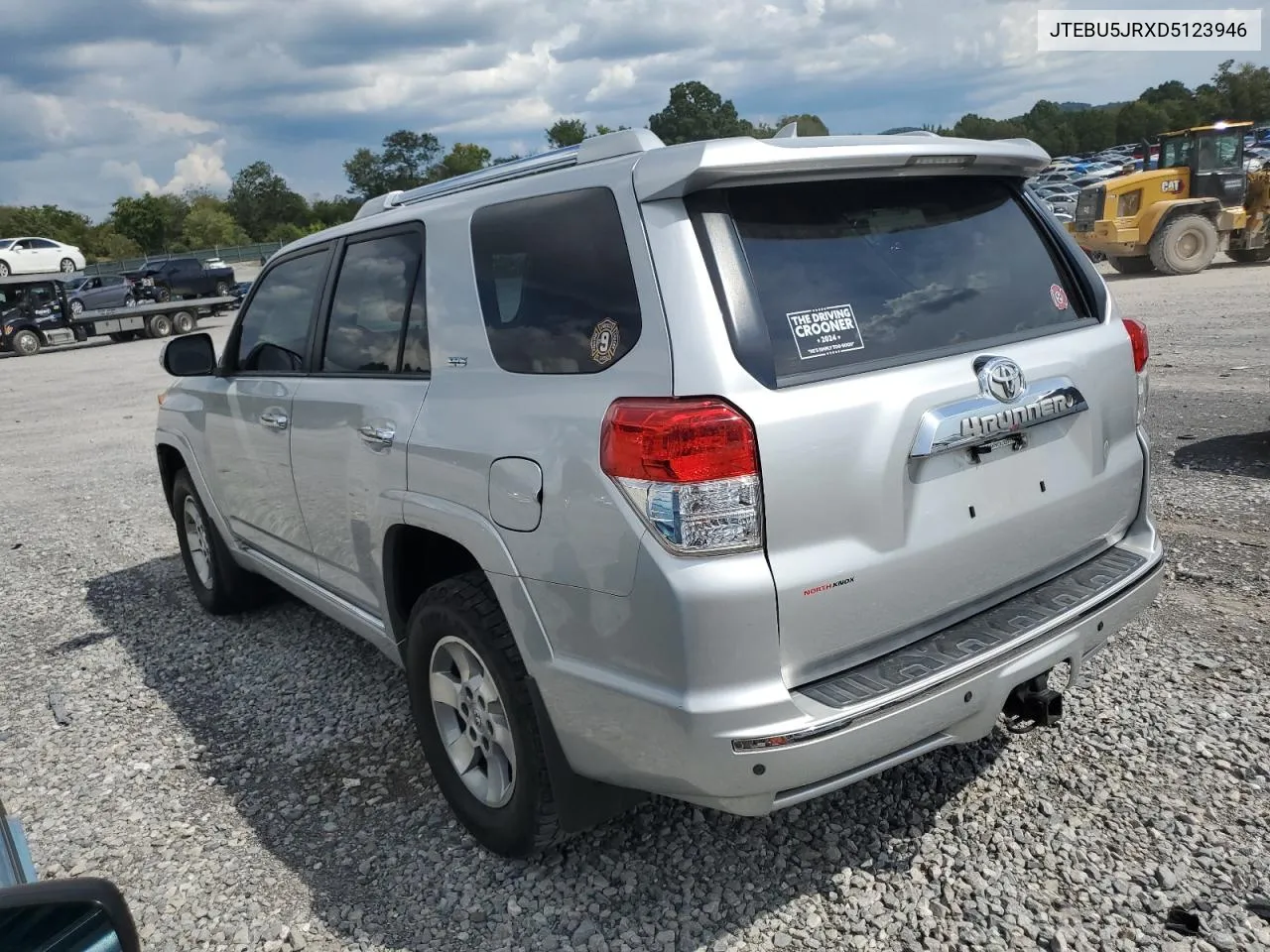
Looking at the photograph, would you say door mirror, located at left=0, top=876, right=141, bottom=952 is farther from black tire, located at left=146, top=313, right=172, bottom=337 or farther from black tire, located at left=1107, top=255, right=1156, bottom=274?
black tire, located at left=146, top=313, right=172, bottom=337

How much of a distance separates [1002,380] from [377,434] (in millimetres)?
1912

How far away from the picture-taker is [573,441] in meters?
2.39

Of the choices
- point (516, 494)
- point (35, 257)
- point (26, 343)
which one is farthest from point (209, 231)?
point (516, 494)

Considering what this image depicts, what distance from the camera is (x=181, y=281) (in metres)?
30.5

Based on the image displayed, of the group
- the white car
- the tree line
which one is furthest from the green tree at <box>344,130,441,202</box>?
the white car

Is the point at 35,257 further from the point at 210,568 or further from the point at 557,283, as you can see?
the point at 557,283

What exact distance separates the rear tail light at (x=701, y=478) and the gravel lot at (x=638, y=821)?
3.76ft

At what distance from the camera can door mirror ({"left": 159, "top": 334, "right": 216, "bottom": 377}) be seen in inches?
180

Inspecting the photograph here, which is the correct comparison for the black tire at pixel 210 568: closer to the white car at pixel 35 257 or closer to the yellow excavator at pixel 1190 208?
the yellow excavator at pixel 1190 208

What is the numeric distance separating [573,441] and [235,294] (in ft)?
107

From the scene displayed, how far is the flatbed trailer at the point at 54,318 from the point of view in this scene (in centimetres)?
2783

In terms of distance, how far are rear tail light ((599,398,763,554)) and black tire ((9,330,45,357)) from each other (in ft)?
103

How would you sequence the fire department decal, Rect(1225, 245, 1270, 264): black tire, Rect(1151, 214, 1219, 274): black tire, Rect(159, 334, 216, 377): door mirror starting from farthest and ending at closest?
Rect(1225, 245, 1270, 264): black tire, Rect(1151, 214, 1219, 274): black tire, Rect(159, 334, 216, 377): door mirror, the fire department decal

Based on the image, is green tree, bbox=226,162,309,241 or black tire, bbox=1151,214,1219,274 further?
green tree, bbox=226,162,309,241
